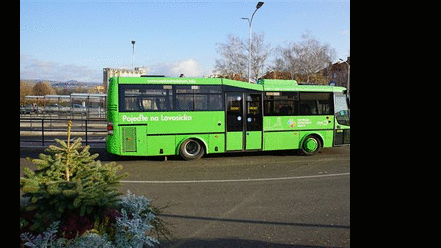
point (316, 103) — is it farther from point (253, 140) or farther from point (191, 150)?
point (191, 150)

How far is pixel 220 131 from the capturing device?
12.4m

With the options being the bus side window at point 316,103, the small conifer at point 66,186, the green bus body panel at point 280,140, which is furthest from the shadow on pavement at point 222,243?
the bus side window at point 316,103

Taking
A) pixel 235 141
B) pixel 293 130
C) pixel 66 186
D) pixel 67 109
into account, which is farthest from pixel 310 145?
pixel 67 109

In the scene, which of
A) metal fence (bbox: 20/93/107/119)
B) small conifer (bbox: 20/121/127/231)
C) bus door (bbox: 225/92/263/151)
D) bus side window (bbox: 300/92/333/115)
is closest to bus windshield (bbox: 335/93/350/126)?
bus side window (bbox: 300/92/333/115)

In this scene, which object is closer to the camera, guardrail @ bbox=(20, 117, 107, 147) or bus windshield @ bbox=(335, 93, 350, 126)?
bus windshield @ bbox=(335, 93, 350, 126)

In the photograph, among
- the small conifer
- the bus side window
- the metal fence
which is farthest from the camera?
the metal fence

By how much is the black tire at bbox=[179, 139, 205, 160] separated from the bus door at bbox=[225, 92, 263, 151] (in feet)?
3.53

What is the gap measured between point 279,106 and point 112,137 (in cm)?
660

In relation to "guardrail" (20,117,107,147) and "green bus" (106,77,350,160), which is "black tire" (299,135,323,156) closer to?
"green bus" (106,77,350,160)

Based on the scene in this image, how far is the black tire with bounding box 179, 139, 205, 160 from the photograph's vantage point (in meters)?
12.1

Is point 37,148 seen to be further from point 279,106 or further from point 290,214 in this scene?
point 290,214

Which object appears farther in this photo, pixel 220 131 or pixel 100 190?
pixel 220 131

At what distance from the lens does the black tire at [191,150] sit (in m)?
12.1
